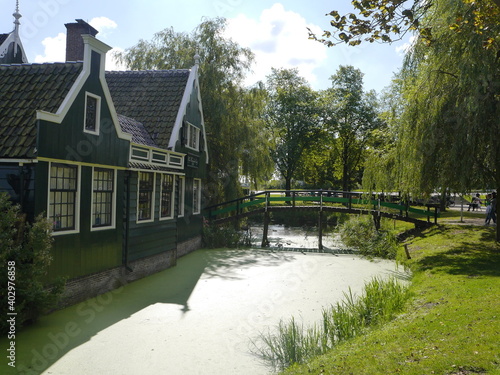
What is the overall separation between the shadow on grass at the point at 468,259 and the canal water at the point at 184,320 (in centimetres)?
143

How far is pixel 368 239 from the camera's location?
2002 cm

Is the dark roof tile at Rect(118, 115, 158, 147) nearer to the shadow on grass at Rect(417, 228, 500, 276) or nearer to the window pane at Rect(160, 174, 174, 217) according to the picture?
the window pane at Rect(160, 174, 174, 217)

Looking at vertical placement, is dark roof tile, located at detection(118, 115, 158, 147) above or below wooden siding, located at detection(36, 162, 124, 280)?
above

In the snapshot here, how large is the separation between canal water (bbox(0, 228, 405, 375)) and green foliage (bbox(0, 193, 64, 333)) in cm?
49

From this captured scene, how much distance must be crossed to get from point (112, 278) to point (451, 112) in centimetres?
1133

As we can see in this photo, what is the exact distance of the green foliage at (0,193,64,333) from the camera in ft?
24.1

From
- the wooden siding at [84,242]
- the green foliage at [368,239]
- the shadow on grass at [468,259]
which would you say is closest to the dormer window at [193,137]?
the wooden siding at [84,242]

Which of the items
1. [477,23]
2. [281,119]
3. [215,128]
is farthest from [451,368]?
[281,119]

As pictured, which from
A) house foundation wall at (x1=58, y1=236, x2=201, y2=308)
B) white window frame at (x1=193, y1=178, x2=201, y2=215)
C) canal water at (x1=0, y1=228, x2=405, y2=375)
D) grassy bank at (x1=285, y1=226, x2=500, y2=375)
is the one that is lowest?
canal water at (x1=0, y1=228, x2=405, y2=375)

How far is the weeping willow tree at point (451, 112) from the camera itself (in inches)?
512

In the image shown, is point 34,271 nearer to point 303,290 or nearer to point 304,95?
point 303,290

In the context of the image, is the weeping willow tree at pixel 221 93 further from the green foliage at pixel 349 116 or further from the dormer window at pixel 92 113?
the green foliage at pixel 349 116

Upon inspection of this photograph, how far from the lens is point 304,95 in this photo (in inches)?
1650

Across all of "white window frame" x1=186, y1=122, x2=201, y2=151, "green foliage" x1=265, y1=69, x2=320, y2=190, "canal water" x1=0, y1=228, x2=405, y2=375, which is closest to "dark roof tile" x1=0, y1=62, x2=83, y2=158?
"canal water" x1=0, y1=228, x2=405, y2=375
